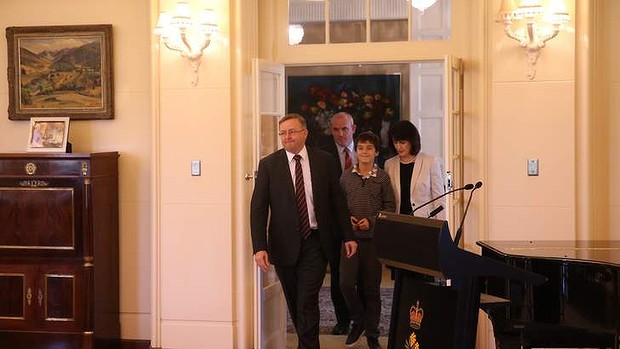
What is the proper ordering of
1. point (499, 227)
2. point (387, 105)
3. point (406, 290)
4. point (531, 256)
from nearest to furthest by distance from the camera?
point (406, 290) → point (531, 256) → point (499, 227) → point (387, 105)

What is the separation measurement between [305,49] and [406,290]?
2789mm

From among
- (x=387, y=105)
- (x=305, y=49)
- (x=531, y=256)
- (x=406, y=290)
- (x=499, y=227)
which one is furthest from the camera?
(x=387, y=105)

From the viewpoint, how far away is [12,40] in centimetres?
582

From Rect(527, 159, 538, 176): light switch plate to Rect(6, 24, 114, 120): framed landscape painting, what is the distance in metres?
2.76

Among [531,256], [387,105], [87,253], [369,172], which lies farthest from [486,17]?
[387,105]

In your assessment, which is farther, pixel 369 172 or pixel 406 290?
pixel 369 172

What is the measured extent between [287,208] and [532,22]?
5.87 ft

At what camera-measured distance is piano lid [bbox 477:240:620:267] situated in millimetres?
3688

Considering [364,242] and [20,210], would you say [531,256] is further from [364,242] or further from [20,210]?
[20,210]

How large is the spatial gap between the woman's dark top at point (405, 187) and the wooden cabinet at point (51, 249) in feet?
6.33

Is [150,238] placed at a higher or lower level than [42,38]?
lower

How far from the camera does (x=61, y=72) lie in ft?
19.0

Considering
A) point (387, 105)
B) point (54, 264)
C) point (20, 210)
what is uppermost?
point (387, 105)

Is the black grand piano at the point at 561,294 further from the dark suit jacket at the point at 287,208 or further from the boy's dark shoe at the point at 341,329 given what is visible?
the boy's dark shoe at the point at 341,329
